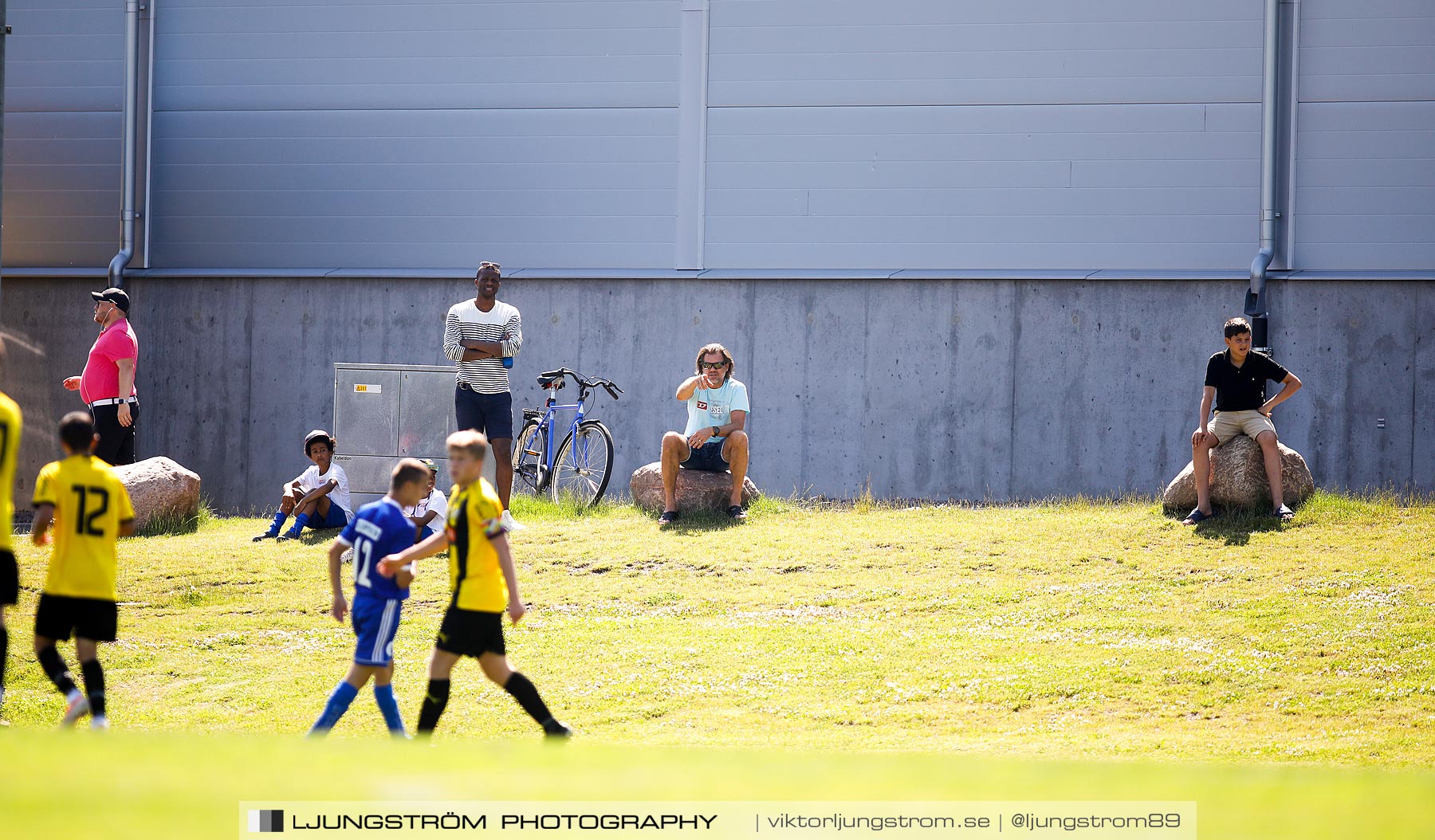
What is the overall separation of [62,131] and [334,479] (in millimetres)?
9517

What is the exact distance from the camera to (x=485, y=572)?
6.56 m

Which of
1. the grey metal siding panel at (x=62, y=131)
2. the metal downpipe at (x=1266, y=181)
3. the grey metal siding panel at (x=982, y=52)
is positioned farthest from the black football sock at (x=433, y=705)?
the grey metal siding panel at (x=62, y=131)

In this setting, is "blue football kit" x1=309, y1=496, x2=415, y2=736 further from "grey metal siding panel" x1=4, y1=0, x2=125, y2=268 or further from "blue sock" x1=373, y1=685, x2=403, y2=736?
"grey metal siding panel" x1=4, y1=0, x2=125, y2=268

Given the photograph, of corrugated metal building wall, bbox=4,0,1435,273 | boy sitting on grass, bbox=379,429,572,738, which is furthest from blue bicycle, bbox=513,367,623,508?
boy sitting on grass, bbox=379,429,572,738

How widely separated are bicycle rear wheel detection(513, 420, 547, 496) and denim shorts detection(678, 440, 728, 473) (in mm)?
1996

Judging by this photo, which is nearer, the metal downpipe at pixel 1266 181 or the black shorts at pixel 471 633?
the black shorts at pixel 471 633

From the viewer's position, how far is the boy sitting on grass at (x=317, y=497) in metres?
12.7

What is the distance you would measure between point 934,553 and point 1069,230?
709 cm

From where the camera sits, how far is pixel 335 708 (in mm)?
6703

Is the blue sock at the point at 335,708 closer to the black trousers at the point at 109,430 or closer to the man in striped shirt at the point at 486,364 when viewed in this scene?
the man in striped shirt at the point at 486,364

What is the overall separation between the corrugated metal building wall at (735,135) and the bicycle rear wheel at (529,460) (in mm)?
3952

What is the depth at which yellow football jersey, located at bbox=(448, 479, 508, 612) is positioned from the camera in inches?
257

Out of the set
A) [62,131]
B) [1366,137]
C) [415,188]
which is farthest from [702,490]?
[62,131]

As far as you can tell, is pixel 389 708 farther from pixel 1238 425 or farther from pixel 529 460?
pixel 1238 425
